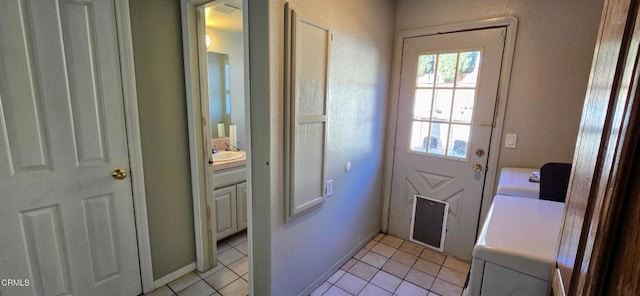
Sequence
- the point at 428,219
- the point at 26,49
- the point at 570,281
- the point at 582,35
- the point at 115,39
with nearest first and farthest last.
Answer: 1. the point at 570,281
2. the point at 26,49
3. the point at 115,39
4. the point at 582,35
5. the point at 428,219

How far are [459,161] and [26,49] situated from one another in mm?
Result: 2898

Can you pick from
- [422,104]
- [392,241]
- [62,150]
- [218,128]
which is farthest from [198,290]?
[422,104]

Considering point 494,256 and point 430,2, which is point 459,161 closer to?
point 430,2

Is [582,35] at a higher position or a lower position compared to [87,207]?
higher

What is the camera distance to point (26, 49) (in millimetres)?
1266

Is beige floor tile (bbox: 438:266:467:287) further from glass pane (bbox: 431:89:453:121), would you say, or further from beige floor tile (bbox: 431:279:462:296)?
glass pane (bbox: 431:89:453:121)

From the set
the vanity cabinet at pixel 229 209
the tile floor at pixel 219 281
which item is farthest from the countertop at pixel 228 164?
the tile floor at pixel 219 281

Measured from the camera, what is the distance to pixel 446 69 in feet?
7.32

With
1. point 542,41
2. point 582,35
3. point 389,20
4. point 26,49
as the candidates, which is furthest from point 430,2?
point 26,49

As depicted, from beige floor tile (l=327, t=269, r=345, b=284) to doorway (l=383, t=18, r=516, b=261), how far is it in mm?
876

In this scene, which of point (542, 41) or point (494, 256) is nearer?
point (494, 256)

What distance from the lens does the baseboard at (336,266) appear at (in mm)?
1907

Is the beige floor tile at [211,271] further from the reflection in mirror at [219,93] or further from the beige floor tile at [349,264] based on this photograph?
the reflection in mirror at [219,93]

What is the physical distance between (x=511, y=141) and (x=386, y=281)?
4.86 feet
